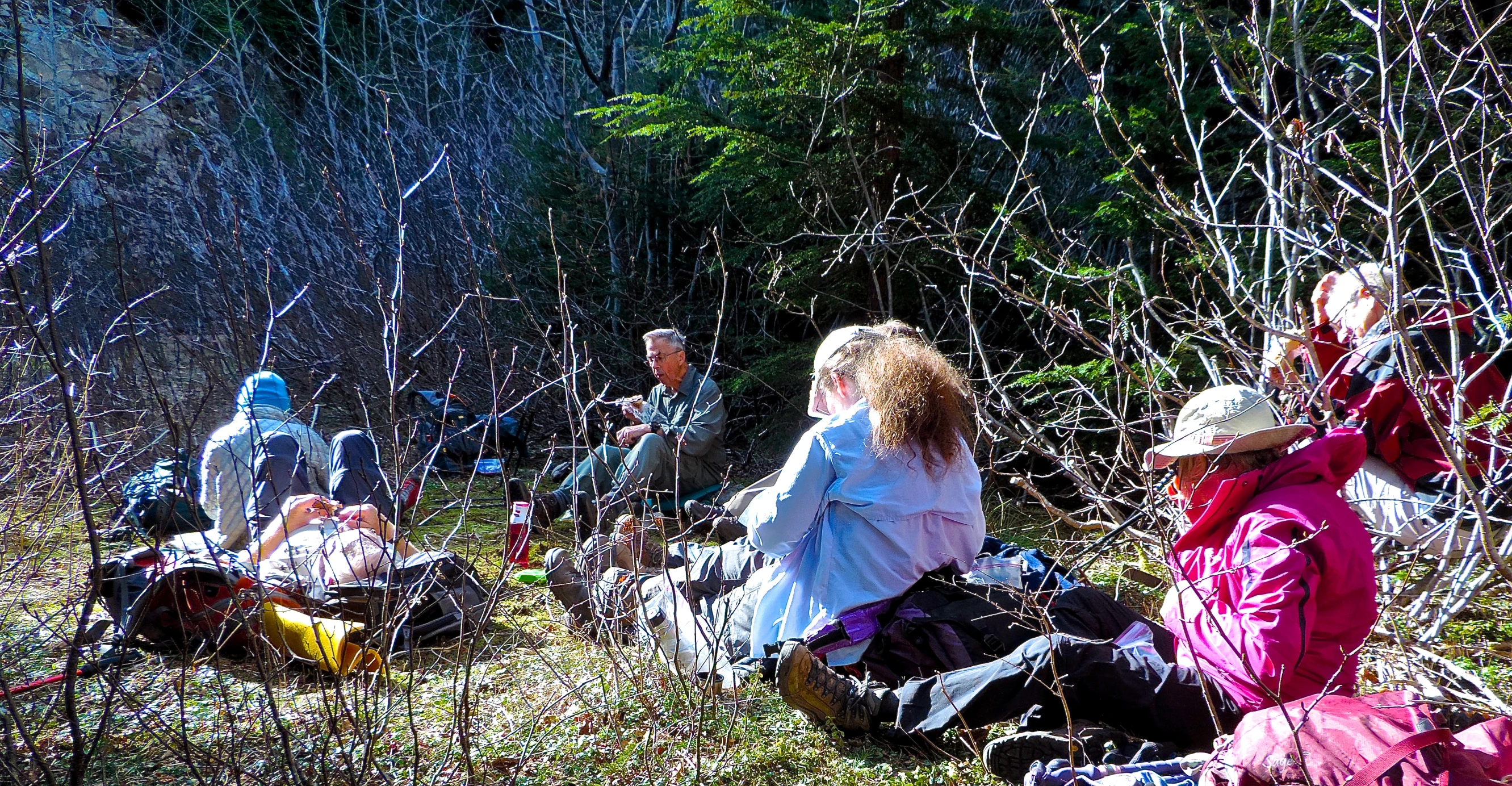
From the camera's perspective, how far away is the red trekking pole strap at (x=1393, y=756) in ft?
5.97

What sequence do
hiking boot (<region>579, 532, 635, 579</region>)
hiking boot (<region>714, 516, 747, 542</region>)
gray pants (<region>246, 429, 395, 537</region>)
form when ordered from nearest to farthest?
1. hiking boot (<region>579, 532, 635, 579</region>)
2. gray pants (<region>246, 429, 395, 537</region>)
3. hiking boot (<region>714, 516, 747, 542</region>)

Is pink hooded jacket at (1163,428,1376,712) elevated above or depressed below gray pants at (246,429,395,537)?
above

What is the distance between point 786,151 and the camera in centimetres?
633

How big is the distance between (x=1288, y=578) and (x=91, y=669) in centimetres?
267

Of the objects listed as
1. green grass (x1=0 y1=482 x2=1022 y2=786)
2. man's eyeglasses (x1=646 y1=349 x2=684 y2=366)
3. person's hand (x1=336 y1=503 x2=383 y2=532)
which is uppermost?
man's eyeglasses (x1=646 y1=349 x2=684 y2=366)

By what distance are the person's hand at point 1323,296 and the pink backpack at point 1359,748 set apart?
7.20ft

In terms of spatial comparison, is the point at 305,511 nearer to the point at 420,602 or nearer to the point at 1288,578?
the point at 420,602

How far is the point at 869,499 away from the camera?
307cm

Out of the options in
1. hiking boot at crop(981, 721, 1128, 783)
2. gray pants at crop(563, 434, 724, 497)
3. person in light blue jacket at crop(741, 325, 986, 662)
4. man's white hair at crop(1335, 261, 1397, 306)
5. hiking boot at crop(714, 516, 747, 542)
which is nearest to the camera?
hiking boot at crop(981, 721, 1128, 783)

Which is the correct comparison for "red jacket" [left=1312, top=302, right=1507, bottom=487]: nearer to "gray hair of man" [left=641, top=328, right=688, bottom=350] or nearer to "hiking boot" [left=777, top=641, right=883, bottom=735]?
"hiking boot" [left=777, top=641, right=883, bottom=735]

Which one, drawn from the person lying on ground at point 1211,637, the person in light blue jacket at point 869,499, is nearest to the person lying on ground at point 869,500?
the person in light blue jacket at point 869,499

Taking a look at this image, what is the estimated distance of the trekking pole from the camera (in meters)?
1.98

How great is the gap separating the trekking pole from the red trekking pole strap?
2350 mm

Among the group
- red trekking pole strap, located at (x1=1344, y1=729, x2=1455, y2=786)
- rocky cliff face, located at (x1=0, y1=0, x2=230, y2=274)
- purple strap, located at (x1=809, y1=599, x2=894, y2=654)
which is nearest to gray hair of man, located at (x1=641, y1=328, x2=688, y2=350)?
purple strap, located at (x1=809, y1=599, x2=894, y2=654)
